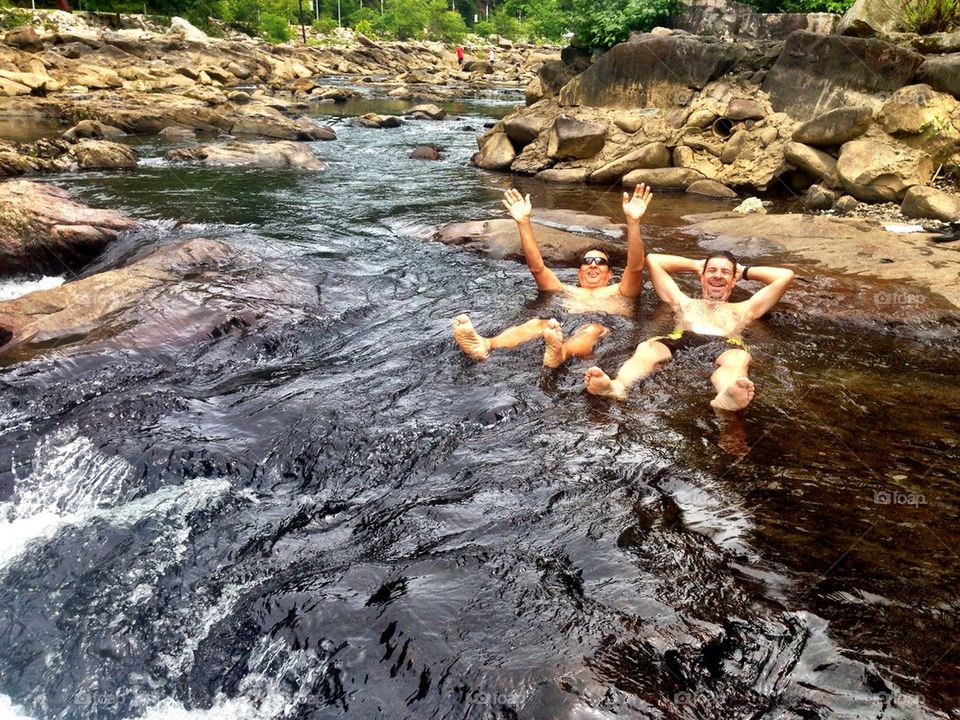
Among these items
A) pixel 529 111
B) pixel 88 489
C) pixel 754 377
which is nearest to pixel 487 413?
pixel 754 377

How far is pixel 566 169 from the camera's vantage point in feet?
46.0

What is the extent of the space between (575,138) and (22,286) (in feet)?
32.5

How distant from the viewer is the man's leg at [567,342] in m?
5.54

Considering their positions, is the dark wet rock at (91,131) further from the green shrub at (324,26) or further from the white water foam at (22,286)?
Answer: the green shrub at (324,26)

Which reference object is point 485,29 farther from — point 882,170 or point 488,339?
point 488,339

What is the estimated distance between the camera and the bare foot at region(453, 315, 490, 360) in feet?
18.6

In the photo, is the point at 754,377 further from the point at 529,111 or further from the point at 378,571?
the point at 529,111

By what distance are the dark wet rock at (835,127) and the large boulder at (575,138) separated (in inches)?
147

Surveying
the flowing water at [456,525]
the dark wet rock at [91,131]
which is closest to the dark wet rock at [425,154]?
the dark wet rock at [91,131]

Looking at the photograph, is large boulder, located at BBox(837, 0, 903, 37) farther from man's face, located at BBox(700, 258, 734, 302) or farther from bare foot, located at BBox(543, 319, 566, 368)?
bare foot, located at BBox(543, 319, 566, 368)

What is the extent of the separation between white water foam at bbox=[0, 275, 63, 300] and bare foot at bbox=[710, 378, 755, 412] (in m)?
6.70

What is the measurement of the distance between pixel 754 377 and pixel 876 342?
1493 mm

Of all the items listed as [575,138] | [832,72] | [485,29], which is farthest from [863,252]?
[485,29]

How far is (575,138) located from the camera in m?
13.9
